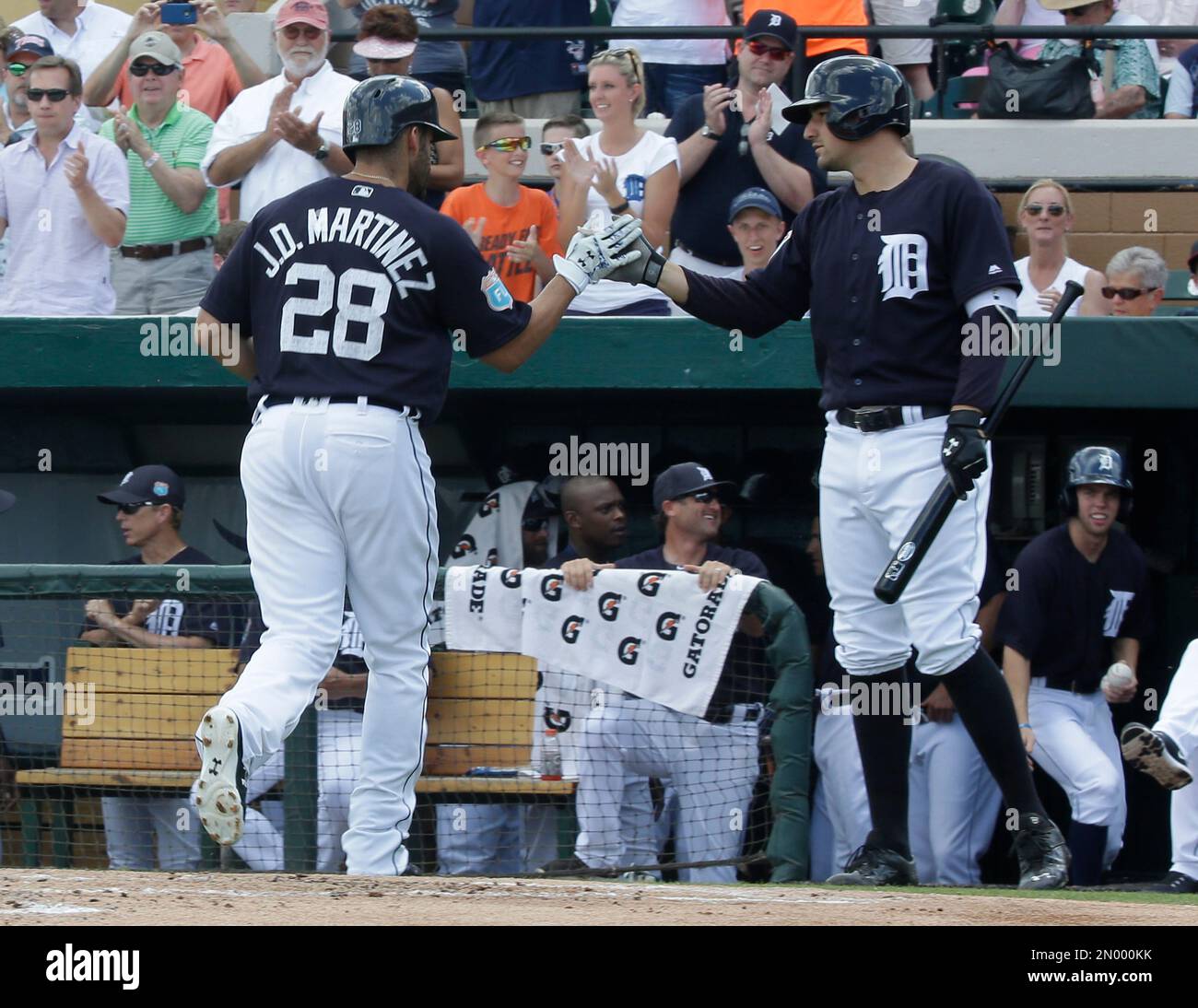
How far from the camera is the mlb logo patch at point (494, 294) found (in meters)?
4.46

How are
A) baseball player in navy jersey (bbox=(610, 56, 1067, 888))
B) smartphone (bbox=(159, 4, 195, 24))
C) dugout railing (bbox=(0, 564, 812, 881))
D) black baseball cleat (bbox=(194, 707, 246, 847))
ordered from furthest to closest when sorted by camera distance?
smartphone (bbox=(159, 4, 195, 24)), dugout railing (bbox=(0, 564, 812, 881)), baseball player in navy jersey (bbox=(610, 56, 1067, 888)), black baseball cleat (bbox=(194, 707, 246, 847))

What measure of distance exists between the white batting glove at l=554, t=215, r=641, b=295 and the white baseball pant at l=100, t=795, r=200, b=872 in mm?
2337

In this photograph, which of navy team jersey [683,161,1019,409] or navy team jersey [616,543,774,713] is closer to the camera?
navy team jersey [683,161,1019,409]

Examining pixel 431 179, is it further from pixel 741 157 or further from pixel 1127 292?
pixel 1127 292

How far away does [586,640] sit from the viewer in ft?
18.8

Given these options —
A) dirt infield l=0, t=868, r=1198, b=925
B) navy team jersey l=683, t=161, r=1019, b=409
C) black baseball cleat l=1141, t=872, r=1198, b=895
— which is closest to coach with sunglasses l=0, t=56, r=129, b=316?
dirt infield l=0, t=868, r=1198, b=925

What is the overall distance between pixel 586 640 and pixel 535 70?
372 centimetres

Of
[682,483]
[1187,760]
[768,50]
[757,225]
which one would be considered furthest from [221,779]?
[768,50]

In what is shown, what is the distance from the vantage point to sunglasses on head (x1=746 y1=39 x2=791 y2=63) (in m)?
7.25

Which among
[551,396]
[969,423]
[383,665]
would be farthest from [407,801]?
[551,396]

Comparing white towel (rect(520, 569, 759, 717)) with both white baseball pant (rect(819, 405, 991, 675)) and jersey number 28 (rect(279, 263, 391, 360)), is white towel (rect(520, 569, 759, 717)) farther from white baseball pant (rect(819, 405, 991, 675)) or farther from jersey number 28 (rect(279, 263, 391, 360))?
jersey number 28 (rect(279, 263, 391, 360))

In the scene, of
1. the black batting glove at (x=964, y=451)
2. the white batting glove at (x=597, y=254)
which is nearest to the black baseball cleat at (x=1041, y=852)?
the black batting glove at (x=964, y=451)

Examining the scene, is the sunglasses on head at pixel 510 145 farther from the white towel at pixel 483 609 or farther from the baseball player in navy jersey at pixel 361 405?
the baseball player in navy jersey at pixel 361 405
